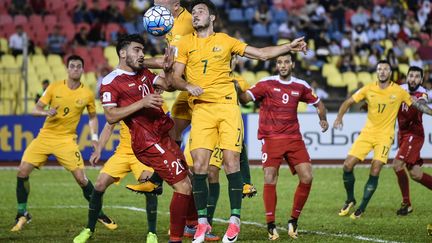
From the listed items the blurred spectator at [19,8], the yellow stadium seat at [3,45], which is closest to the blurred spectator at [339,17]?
the blurred spectator at [19,8]

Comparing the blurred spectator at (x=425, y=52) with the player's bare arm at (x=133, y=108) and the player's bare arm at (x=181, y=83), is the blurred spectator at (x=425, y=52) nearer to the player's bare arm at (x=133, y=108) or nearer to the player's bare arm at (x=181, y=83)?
the player's bare arm at (x=181, y=83)

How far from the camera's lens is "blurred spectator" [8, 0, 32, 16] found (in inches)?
1211

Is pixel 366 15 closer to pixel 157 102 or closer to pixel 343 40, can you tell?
pixel 343 40

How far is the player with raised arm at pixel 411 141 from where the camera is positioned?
15914 mm

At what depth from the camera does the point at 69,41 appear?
2997cm

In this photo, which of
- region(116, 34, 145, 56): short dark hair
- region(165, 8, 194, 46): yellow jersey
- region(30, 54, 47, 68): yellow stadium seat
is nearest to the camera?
region(116, 34, 145, 56): short dark hair

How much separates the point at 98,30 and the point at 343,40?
8268 millimetres

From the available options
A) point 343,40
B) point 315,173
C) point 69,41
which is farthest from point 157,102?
point 343,40

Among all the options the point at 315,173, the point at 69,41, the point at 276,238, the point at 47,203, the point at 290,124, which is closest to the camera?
the point at 276,238

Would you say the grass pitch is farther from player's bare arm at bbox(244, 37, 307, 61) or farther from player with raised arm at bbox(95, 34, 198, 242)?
player's bare arm at bbox(244, 37, 307, 61)

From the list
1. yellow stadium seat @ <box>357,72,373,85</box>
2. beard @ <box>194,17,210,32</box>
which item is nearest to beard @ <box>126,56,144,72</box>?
beard @ <box>194,17,210,32</box>

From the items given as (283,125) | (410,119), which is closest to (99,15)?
(410,119)

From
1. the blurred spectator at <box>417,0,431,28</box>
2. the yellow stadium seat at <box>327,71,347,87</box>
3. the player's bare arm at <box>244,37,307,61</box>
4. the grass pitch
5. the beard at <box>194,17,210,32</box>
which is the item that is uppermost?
the blurred spectator at <box>417,0,431,28</box>

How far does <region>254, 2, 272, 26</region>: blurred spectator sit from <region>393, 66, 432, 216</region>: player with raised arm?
1670cm
